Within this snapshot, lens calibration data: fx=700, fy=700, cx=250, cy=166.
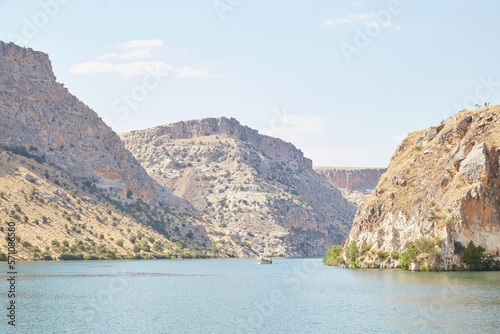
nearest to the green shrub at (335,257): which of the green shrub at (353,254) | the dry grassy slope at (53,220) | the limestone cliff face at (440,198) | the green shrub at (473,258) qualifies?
the green shrub at (353,254)

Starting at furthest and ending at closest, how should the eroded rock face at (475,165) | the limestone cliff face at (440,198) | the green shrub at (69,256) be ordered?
the green shrub at (69,256), the eroded rock face at (475,165), the limestone cliff face at (440,198)

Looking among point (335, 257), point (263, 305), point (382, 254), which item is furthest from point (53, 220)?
point (263, 305)

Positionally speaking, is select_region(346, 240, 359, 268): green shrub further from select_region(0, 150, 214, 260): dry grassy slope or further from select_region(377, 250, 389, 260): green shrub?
select_region(0, 150, 214, 260): dry grassy slope

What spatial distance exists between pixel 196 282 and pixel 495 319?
55603 mm

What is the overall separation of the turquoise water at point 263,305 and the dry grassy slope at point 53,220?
2289 inches

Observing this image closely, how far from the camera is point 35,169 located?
193000 mm

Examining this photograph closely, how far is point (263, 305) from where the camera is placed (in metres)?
69.9

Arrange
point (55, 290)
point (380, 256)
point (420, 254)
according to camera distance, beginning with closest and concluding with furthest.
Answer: point (55, 290) → point (420, 254) → point (380, 256)

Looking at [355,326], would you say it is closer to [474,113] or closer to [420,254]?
[420,254]

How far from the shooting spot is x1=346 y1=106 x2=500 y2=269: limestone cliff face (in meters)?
109

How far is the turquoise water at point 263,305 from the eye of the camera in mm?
54469

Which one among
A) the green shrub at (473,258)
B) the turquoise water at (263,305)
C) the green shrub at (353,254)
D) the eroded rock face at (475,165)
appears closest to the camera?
the turquoise water at (263,305)

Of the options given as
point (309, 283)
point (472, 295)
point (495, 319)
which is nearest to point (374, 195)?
point (309, 283)

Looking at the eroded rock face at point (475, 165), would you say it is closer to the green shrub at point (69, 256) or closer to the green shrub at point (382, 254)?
the green shrub at point (382, 254)
